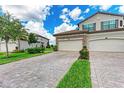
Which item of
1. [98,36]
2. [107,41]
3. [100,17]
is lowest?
[107,41]

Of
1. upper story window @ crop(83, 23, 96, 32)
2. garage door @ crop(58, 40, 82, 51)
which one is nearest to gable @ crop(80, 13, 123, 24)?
upper story window @ crop(83, 23, 96, 32)

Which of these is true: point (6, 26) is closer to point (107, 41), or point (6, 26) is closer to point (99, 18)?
point (107, 41)

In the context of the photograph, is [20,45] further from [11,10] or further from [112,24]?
[112,24]

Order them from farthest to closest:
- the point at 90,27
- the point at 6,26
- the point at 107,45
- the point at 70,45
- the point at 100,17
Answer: the point at 90,27
the point at 100,17
the point at 70,45
the point at 107,45
the point at 6,26

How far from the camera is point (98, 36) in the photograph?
20.0m

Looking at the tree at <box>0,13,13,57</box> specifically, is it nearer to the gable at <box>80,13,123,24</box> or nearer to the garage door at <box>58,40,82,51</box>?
the garage door at <box>58,40,82,51</box>

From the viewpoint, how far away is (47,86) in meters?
4.75

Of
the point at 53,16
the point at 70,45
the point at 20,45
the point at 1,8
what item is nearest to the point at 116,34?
the point at 70,45

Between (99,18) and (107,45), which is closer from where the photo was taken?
(107,45)

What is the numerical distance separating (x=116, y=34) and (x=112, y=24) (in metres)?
3.07

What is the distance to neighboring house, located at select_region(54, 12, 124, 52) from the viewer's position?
1853 centimetres

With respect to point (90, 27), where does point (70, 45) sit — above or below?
below

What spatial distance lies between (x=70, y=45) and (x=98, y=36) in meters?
4.89

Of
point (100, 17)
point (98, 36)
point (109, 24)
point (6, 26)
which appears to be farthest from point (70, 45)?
point (6, 26)
